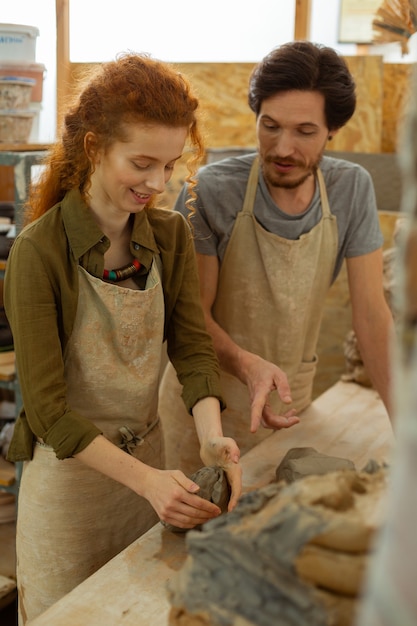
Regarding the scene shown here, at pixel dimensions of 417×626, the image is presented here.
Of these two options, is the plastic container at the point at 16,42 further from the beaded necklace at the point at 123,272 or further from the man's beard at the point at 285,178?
the beaded necklace at the point at 123,272

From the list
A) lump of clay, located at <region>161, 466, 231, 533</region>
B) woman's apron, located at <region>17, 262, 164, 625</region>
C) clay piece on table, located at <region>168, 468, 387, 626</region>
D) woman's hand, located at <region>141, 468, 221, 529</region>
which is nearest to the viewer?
clay piece on table, located at <region>168, 468, 387, 626</region>

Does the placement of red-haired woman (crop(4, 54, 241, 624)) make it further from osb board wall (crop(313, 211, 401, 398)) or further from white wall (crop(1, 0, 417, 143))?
white wall (crop(1, 0, 417, 143))

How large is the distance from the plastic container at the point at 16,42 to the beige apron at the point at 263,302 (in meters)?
1.12

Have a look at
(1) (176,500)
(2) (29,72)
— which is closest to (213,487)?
(1) (176,500)

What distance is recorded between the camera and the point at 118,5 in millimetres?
4422

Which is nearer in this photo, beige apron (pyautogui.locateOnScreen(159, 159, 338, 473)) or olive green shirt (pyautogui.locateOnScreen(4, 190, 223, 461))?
olive green shirt (pyautogui.locateOnScreen(4, 190, 223, 461))

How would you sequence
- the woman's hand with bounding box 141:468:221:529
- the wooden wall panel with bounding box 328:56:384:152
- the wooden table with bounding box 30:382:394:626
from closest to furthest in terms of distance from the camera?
the wooden table with bounding box 30:382:394:626
the woman's hand with bounding box 141:468:221:529
the wooden wall panel with bounding box 328:56:384:152

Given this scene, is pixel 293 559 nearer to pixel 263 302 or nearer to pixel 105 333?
pixel 105 333

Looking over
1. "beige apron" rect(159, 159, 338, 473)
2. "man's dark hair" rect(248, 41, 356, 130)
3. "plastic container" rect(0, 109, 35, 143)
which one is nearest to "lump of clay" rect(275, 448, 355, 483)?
"beige apron" rect(159, 159, 338, 473)

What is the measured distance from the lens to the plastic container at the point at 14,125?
9.56 feet

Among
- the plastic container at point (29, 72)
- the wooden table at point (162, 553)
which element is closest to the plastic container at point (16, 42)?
the plastic container at point (29, 72)

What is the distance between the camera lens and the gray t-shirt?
8.13 ft

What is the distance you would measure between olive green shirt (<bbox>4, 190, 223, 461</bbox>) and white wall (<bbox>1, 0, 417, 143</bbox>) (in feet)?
7.93

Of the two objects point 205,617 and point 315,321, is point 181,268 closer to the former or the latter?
point 315,321
